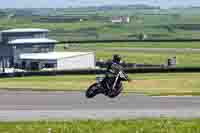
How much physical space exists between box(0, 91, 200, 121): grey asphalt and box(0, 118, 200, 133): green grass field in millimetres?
1649

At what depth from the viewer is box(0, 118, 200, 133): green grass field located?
494 inches

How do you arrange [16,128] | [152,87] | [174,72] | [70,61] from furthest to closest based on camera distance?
[70,61] < [174,72] < [152,87] < [16,128]

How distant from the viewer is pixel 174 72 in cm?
4059

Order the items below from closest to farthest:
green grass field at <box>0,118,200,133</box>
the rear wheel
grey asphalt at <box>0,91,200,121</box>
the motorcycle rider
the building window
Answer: green grass field at <box>0,118,200,133</box>
grey asphalt at <box>0,91,200,121</box>
the motorcycle rider
the rear wheel
the building window

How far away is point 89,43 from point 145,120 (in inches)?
4447

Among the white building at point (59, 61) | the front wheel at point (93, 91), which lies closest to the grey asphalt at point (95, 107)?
the front wheel at point (93, 91)

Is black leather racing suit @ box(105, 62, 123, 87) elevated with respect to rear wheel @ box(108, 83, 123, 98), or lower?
elevated

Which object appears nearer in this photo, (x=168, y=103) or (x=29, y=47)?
(x=168, y=103)

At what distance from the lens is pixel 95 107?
1864 centimetres

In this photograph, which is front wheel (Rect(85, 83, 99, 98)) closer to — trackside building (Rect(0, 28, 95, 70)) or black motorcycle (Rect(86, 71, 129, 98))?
black motorcycle (Rect(86, 71, 129, 98))

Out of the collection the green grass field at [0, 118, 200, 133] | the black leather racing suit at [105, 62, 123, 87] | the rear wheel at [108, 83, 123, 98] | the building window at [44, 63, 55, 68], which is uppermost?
the black leather racing suit at [105, 62, 123, 87]

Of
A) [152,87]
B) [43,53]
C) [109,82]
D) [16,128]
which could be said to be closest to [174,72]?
[152,87]

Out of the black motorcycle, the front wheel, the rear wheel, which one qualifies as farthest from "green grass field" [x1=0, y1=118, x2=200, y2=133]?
the front wheel

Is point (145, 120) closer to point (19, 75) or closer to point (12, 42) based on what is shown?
point (19, 75)
